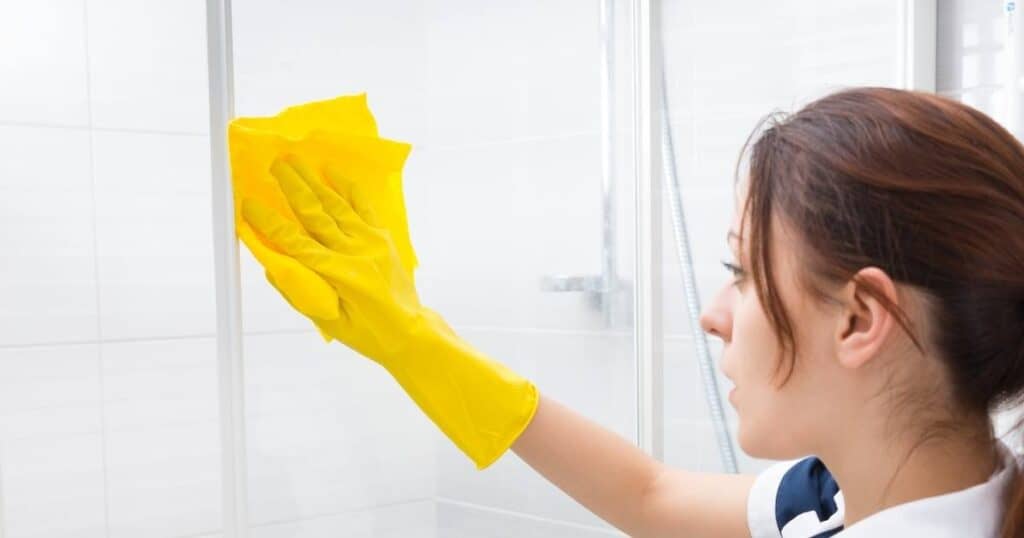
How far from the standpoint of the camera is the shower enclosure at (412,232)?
1101 mm

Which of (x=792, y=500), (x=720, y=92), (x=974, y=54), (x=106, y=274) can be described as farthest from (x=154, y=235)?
(x=974, y=54)

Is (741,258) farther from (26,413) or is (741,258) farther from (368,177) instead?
(26,413)

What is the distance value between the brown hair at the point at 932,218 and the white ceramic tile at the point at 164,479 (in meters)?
0.64

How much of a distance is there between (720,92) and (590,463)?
0.78m

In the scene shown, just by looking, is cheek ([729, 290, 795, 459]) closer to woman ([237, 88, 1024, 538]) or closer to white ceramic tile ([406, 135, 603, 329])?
woman ([237, 88, 1024, 538])

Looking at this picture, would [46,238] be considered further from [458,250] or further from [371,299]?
[458,250]

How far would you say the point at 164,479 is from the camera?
1.16 metres

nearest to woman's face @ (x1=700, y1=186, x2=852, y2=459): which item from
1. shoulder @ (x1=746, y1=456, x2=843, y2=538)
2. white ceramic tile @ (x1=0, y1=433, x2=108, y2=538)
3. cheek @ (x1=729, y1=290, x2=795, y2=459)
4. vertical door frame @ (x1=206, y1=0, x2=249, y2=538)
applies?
cheek @ (x1=729, y1=290, x2=795, y2=459)

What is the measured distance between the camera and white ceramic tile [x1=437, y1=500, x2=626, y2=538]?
1.44 metres

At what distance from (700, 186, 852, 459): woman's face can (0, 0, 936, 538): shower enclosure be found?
52 cm

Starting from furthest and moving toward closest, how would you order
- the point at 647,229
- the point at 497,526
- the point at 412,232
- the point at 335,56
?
the point at 647,229
the point at 497,526
the point at 412,232
the point at 335,56

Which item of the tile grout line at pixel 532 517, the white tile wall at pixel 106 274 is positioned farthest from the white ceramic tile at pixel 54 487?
the tile grout line at pixel 532 517

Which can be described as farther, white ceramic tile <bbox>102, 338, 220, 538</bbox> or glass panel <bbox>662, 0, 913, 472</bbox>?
glass panel <bbox>662, 0, 913, 472</bbox>

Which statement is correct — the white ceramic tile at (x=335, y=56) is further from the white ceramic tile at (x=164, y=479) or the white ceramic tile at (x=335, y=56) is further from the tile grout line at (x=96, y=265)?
the white ceramic tile at (x=164, y=479)
